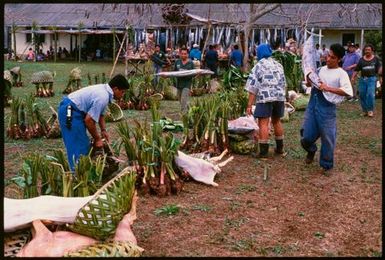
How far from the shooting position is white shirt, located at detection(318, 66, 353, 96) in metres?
6.18

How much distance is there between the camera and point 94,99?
5316 mm

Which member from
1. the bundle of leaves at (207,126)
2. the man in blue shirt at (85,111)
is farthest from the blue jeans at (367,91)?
the man in blue shirt at (85,111)

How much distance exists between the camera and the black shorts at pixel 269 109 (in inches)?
283

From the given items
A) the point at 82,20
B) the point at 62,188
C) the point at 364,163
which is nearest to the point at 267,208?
the point at 62,188

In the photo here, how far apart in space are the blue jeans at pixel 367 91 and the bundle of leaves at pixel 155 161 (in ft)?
21.6

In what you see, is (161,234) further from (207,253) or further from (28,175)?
(28,175)

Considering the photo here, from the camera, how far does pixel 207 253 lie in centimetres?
420

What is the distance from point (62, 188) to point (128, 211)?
58 cm

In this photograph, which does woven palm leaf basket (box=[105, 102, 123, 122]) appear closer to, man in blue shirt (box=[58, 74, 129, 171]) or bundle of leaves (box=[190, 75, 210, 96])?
man in blue shirt (box=[58, 74, 129, 171])

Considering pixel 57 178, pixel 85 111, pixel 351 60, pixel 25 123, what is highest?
pixel 351 60

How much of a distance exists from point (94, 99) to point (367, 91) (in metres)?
7.36

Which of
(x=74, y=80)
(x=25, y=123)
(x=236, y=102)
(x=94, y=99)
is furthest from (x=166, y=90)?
(x=94, y=99)

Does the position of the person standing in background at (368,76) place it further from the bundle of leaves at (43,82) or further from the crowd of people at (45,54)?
the crowd of people at (45,54)

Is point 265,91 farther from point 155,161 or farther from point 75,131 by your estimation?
point 75,131
